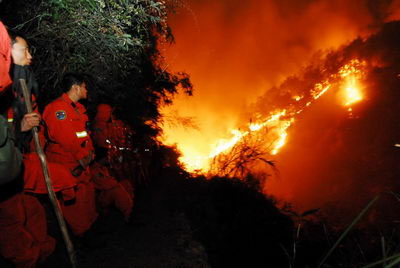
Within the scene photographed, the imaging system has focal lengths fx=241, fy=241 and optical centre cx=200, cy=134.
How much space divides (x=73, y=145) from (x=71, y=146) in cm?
3

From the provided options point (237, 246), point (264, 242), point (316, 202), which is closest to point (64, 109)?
point (237, 246)

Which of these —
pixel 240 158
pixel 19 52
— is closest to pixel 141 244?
pixel 19 52

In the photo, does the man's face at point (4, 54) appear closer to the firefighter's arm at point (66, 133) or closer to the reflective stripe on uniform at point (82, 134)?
the firefighter's arm at point (66, 133)

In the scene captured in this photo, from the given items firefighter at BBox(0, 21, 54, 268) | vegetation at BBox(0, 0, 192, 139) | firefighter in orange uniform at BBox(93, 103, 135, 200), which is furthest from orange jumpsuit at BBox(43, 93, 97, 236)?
vegetation at BBox(0, 0, 192, 139)

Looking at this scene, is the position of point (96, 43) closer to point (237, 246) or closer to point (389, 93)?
point (237, 246)

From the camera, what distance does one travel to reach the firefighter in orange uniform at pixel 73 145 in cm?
306

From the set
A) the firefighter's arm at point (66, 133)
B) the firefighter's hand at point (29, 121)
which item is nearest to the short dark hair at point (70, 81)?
the firefighter's arm at point (66, 133)

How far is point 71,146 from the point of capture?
3143 millimetres

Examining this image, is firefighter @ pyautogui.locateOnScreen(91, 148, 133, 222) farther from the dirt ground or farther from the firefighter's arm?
the firefighter's arm

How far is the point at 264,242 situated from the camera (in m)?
5.58

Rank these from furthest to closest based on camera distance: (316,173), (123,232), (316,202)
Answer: (316,173)
(316,202)
(123,232)

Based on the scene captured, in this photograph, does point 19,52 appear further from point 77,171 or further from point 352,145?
point 352,145

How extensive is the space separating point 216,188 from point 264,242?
5.67 ft

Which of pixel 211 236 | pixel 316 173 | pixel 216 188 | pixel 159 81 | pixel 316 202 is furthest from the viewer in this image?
pixel 316 173
